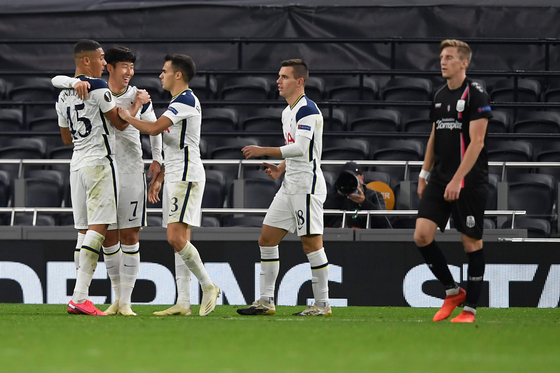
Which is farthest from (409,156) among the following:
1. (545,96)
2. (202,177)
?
(202,177)

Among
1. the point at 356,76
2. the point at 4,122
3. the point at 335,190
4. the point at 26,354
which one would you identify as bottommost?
the point at 26,354

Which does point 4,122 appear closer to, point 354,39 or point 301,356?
point 354,39

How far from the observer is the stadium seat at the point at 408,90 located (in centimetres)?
Answer: 1288

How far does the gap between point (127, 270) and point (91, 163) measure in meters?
0.87

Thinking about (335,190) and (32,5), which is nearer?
(335,190)

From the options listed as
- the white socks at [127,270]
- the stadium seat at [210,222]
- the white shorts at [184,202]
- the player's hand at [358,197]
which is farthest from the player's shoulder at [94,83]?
the stadium seat at [210,222]

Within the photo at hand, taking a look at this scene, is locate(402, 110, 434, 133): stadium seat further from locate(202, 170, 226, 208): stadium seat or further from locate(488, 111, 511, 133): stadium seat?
locate(202, 170, 226, 208): stadium seat

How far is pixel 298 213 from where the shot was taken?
6523mm

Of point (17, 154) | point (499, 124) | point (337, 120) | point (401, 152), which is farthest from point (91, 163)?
point (499, 124)

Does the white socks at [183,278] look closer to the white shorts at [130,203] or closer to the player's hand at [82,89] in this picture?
the white shorts at [130,203]

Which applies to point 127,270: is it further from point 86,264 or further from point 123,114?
Answer: point 123,114

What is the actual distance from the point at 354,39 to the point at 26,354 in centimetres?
1035

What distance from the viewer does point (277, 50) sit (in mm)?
13703

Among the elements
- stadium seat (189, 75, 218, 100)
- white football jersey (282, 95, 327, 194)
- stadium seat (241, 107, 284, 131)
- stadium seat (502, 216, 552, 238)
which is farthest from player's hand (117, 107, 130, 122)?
stadium seat (189, 75, 218, 100)
